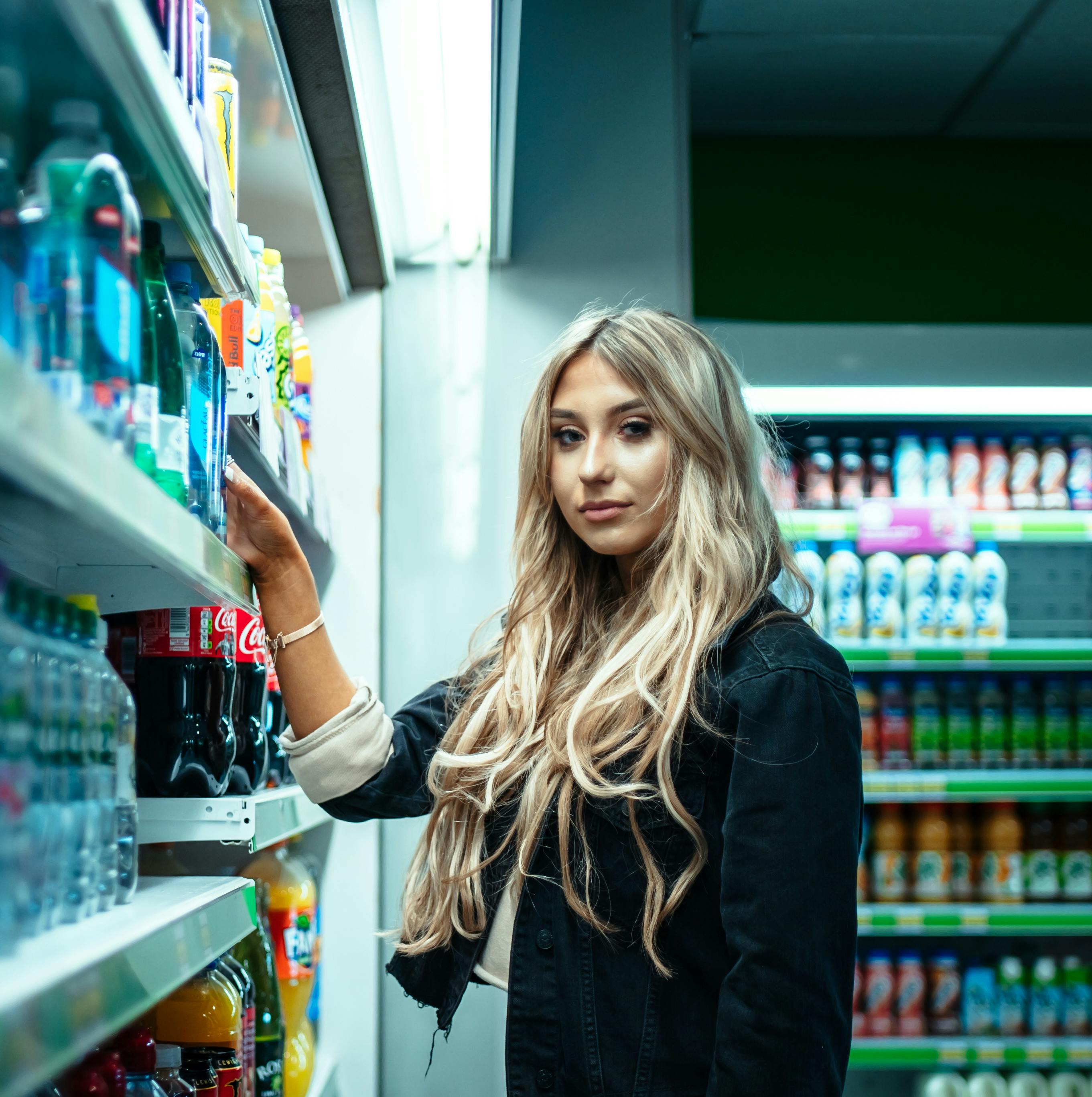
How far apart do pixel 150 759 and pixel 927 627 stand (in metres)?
2.17

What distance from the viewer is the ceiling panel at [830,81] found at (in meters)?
3.48

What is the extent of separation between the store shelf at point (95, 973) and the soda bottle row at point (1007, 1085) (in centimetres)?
245

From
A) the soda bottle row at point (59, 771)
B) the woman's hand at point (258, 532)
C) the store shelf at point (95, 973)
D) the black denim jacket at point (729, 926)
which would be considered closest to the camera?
the store shelf at point (95, 973)

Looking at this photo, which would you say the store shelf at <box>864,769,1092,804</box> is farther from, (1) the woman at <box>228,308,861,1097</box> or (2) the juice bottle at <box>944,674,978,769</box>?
(1) the woman at <box>228,308,861,1097</box>

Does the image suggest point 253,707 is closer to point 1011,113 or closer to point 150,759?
point 150,759

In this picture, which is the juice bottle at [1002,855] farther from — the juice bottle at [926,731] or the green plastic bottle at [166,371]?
the green plastic bottle at [166,371]

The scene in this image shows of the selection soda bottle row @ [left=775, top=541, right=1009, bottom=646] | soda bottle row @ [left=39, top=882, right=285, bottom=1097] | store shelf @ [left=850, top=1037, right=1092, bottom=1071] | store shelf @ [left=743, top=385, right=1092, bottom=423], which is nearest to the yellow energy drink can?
soda bottle row @ [left=39, top=882, right=285, bottom=1097]

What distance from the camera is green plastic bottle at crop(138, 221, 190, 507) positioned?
3.21 feet

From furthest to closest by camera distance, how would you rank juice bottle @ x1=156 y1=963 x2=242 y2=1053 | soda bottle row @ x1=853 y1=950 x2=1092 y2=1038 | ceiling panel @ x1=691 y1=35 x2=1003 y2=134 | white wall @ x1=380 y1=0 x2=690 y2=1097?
ceiling panel @ x1=691 y1=35 x2=1003 y2=134 < soda bottle row @ x1=853 y1=950 x2=1092 y2=1038 < white wall @ x1=380 y1=0 x2=690 y2=1097 < juice bottle @ x1=156 y1=963 x2=242 y2=1053

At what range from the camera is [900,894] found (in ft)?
9.87

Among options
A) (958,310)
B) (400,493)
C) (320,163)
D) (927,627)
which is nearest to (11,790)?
(320,163)

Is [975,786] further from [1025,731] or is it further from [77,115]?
[77,115]

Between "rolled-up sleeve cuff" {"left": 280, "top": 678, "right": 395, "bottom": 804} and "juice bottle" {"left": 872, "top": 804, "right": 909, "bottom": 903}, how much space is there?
1860 mm

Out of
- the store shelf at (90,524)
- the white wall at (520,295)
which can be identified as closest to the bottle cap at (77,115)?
the store shelf at (90,524)
